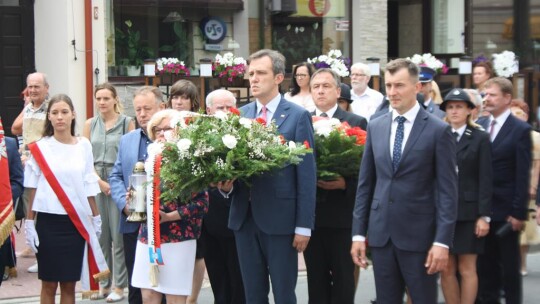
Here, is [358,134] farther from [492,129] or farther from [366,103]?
[366,103]

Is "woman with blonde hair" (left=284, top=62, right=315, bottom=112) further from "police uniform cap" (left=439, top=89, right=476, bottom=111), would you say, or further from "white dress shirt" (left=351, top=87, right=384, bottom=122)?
"police uniform cap" (left=439, top=89, right=476, bottom=111)

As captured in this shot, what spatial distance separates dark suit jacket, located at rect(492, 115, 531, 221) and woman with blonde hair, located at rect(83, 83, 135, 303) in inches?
146

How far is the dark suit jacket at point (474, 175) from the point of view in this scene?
796 centimetres

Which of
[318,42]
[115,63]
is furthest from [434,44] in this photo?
[115,63]

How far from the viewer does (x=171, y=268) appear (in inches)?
284

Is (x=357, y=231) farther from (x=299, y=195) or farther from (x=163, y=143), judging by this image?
(x=163, y=143)

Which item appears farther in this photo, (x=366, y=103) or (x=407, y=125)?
(x=366, y=103)

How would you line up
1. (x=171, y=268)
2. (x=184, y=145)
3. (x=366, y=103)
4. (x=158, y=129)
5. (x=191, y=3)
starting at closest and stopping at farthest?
(x=184, y=145) < (x=171, y=268) < (x=158, y=129) < (x=366, y=103) < (x=191, y=3)

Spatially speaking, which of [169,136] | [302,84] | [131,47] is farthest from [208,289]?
[131,47]

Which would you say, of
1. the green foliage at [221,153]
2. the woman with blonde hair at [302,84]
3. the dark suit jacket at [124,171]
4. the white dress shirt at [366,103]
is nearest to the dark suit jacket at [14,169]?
the dark suit jacket at [124,171]

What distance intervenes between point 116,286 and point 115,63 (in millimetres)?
8689

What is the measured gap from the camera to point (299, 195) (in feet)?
22.7

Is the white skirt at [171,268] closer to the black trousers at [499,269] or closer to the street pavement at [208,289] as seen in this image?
the street pavement at [208,289]

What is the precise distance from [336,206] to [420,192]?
1.50 m
